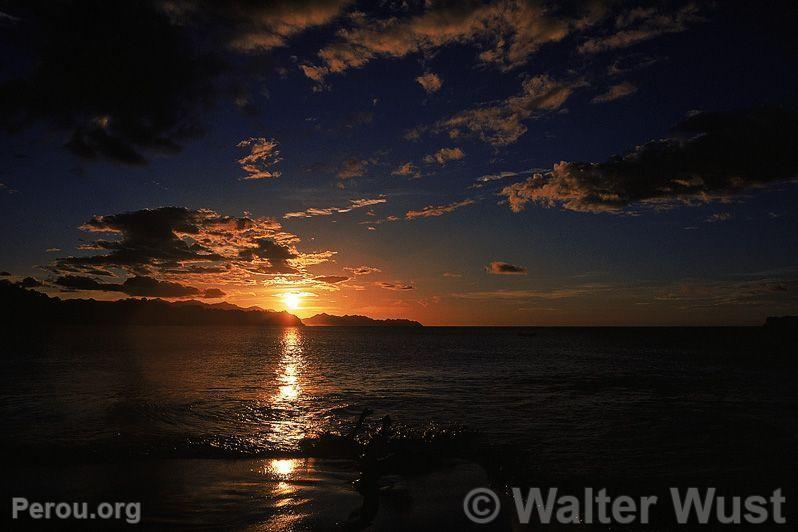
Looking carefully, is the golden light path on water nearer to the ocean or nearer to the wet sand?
the ocean

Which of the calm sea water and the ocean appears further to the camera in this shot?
the calm sea water

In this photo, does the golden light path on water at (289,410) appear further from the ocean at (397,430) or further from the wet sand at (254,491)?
the wet sand at (254,491)

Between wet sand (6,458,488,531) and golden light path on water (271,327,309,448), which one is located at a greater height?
wet sand (6,458,488,531)

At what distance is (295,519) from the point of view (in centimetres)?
1028

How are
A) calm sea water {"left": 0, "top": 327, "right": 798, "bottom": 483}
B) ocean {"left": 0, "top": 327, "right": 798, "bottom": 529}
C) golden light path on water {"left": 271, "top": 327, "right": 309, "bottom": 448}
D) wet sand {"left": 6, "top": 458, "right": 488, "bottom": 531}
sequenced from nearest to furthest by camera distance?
wet sand {"left": 6, "top": 458, "right": 488, "bottom": 531}
ocean {"left": 0, "top": 327, "right": 798, "bottom": 529}
calm sea water {"left": 0, "top": 327, "right": 798, "bottom": 483}
golden light path on water {"left": 271, "top": 327, "right": 309, "bottom": 448}

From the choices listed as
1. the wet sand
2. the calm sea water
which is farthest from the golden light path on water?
the wet sand

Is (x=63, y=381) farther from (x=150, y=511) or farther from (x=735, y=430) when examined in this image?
(x=735, y=430)

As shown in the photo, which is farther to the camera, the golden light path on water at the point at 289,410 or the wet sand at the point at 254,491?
the golden light path on water at the point at 289,410

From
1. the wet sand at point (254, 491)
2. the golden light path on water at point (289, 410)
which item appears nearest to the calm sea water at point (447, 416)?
the golden light path on water at point (289, 410)

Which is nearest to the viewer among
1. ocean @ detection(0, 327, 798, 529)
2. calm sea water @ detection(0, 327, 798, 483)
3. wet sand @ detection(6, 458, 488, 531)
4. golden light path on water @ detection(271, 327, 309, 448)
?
wet sand @ detection(6, 458, 488, 531)

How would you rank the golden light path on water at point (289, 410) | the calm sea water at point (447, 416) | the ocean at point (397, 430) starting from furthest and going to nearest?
1. the golden light path on water at point (289, 410)
2. the calm sea water at point (447, 416)
3. the ocean at point (397, 430)

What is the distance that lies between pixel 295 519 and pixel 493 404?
21257 millimetres

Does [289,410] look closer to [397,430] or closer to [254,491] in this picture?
[397,430]

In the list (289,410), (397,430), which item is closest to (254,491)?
(397,430)
